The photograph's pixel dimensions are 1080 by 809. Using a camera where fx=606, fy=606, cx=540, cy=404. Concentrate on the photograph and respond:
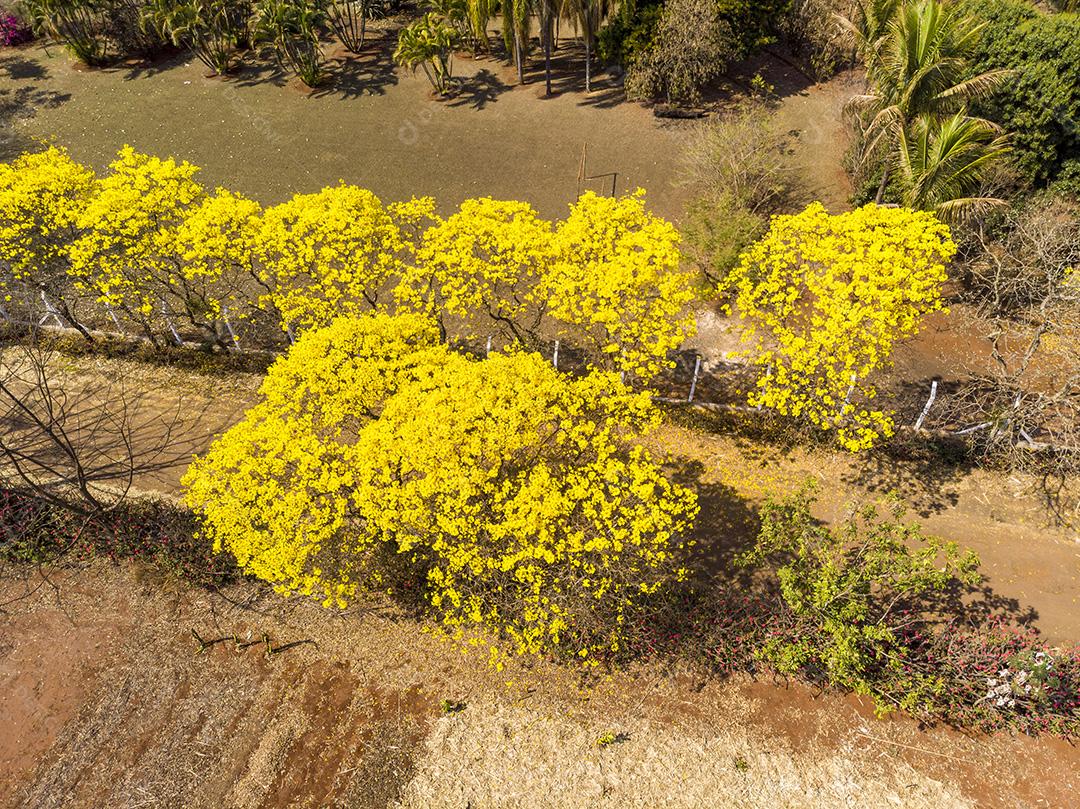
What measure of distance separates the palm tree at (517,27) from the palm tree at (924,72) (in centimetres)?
2092

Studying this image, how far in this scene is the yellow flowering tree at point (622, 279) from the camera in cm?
1895

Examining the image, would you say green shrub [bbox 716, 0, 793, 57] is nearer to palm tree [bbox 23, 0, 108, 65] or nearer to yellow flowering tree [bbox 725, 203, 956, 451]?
yellow flowering tree [bbox 725, 203, 956, 451]

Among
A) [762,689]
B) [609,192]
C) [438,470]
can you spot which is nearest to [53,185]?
[438,470]

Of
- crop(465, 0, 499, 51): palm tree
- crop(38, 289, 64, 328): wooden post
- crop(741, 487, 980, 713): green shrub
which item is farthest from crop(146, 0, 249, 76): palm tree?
crop(741, 487, 980, 713): green shrub

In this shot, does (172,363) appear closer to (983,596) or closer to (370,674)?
(370,674)

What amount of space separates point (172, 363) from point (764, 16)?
124 feet

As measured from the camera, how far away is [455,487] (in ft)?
47.1

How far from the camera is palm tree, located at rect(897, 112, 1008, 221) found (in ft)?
67.8

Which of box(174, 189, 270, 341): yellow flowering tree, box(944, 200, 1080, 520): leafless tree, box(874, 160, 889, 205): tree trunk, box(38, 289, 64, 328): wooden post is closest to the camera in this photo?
box(944, 200, 1080, 520): leafless tree

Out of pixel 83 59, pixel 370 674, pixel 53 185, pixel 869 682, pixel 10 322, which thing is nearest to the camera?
pixel 869 682

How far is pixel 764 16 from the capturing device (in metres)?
36.3

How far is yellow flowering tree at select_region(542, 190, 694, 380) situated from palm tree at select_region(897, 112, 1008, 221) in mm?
9642

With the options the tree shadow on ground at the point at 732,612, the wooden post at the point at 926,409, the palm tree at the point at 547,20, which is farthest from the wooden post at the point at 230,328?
the wooden post at the point at 926,409

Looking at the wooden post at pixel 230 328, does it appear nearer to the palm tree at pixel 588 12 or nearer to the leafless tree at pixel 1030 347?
the palm tree at pixel 588 12
